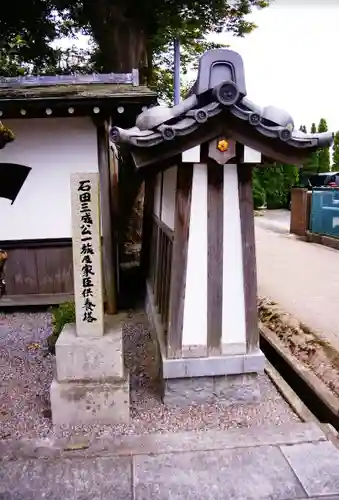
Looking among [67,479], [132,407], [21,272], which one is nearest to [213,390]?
[132,407]

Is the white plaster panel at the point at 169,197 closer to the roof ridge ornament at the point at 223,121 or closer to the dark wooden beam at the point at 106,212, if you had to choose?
the roof ridge ornament at the point at 223,121

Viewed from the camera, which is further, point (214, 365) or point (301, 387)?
point (301, 387)

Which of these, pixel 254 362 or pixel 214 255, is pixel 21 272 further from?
pixel 254 362

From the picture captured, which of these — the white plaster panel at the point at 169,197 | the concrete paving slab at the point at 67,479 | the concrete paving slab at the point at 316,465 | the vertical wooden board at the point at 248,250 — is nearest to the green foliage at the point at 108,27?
the white plaster panel at the point at 169,197

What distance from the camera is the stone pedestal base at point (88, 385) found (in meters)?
4.21

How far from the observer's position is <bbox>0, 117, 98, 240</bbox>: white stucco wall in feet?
23.6

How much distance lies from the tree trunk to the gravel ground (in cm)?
971

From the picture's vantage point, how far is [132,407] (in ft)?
15.2

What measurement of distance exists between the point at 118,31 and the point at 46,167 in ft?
24.6

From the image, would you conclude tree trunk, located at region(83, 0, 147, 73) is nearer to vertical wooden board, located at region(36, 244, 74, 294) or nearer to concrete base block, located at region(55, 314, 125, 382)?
vertical wooden board, located at region(36, 244, 74, 294)

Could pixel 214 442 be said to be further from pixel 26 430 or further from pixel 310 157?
pixel 310 157

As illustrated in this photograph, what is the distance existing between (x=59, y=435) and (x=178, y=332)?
1.53 m

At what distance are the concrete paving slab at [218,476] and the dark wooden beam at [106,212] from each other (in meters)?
3.88

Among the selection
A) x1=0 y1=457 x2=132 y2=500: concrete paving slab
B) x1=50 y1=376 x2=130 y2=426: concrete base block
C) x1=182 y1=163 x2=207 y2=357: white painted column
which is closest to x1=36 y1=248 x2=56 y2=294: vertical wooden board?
x1=50 y1=376 x2=130 y2=426: concrete base block
